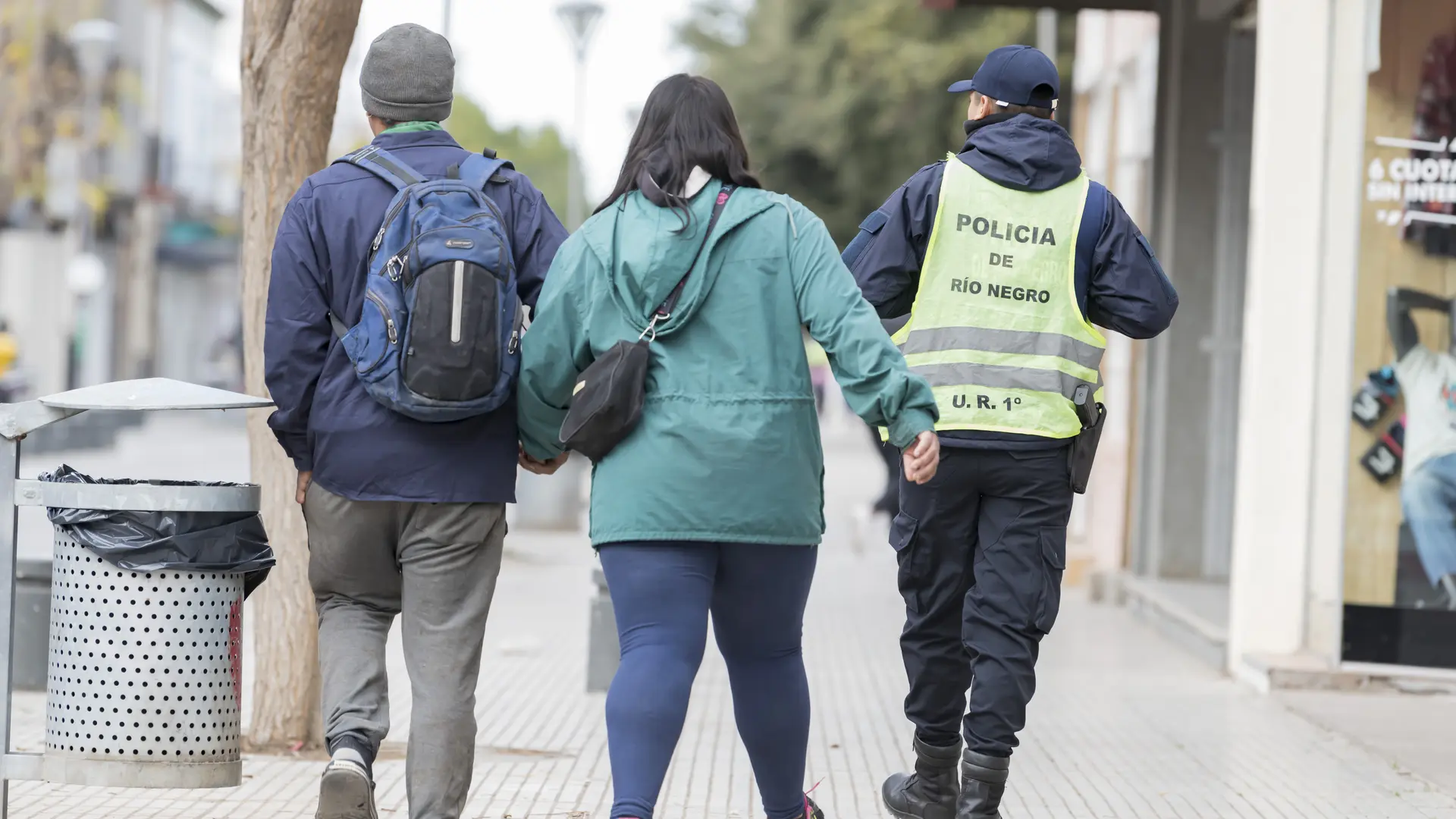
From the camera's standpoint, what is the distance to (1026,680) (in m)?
4.80

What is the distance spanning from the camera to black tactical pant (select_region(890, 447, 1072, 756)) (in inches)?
188

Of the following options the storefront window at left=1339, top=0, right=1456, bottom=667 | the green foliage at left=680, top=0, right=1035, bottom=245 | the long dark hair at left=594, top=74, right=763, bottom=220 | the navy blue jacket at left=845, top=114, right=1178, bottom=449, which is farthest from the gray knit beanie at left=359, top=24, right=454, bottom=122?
the green foliage at left=680, top=0, right=1035, bottom=245

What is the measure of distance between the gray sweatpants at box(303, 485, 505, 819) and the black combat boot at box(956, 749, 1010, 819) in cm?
123

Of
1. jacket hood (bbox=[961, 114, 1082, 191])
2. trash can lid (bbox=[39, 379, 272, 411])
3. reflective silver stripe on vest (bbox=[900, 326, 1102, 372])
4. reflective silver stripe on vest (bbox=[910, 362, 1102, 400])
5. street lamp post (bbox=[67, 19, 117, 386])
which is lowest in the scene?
trash can lid (bbox=[39, 379, 272, 411])

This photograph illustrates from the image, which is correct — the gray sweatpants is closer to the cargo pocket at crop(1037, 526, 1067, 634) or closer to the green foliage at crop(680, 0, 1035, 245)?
the cargo pocket at crop(1037, 526, 1067, 634)

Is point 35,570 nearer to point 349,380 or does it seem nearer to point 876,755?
point 876,755

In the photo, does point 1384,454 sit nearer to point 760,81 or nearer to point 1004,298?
point 1004,298

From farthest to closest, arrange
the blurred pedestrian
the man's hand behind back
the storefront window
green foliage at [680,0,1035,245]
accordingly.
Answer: green foliage at [680,0,1035,245]
the blurred pedestrian
the storefront window
the man's hand behind back

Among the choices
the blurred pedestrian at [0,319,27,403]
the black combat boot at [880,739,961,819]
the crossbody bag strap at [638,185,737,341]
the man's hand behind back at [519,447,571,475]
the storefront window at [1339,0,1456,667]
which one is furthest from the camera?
the blurred pedestrian at [0,319,27,403]

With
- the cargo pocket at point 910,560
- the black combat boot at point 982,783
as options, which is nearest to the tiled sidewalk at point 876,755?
the black combat boot at point 982,783

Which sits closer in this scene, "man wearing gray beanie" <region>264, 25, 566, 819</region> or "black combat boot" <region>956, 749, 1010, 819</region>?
"man wearing gray beanie" <region>264, 25, 566, 819</region>

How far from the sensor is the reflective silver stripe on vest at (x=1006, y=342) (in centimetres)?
483

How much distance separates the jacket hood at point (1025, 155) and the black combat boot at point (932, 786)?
56.3 inches

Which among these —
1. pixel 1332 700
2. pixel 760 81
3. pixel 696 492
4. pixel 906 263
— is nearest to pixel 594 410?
pixel 696 492
